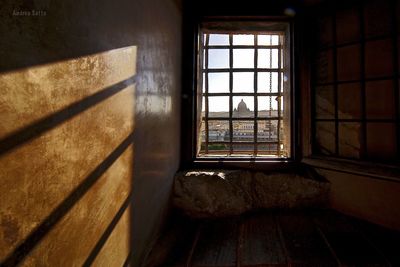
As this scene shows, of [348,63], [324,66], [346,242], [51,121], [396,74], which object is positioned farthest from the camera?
[324,66]

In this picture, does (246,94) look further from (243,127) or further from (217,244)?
(217,244)

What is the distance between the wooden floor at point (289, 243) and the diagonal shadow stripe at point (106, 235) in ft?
1.91

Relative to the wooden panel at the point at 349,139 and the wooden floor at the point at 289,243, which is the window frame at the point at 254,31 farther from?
the wooden floor at the point at 289,243

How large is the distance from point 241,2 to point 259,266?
2.24 m

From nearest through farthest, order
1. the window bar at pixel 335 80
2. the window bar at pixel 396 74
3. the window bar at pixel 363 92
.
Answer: the window bar at pixel 396 74
the window bar at pixel 363 92
the window bar at pixel 335 80

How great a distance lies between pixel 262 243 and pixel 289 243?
179mm

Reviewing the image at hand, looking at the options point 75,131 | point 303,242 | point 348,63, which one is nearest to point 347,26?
point 348,63

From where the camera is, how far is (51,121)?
66cm

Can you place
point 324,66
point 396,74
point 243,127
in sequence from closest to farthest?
point 396,74 < point 324,66 < point 243,127

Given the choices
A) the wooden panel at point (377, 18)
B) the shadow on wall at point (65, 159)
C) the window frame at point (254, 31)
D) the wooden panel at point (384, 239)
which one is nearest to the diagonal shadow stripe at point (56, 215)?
the shadow on wall at point (65, 159)

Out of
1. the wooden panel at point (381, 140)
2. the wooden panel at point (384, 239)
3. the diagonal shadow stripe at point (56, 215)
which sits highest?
the wooden panel at point (381, 140)

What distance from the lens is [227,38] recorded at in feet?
8.50

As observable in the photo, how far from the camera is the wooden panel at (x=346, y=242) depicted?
4.72 feet

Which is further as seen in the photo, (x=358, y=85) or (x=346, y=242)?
(x=358, y=85)
